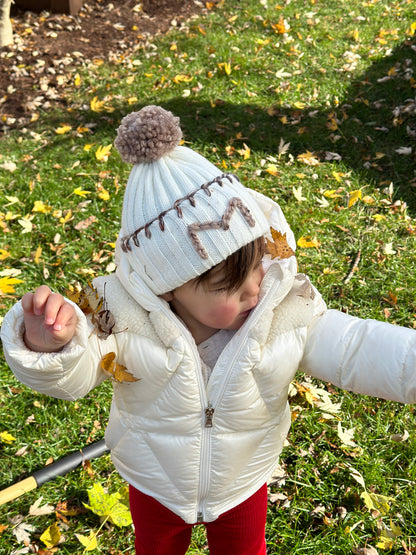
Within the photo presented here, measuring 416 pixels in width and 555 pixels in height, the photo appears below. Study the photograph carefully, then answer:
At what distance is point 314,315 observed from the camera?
1827 millimetres

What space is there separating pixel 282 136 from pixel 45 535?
3.85m

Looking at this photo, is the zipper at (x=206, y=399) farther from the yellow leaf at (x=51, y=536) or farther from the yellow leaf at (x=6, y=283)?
the yellow leaf at (x=6, y=283)

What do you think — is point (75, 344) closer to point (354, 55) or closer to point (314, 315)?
point (314, 315)

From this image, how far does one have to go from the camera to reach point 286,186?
4.52 metres

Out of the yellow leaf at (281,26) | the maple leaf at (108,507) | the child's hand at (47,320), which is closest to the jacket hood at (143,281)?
the child's hand at (47,320)

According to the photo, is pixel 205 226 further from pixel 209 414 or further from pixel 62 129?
pixel 62 129

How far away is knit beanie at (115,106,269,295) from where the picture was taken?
163 cm

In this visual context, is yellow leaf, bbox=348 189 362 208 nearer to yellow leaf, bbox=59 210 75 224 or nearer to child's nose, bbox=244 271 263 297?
yellow leaf, bbox=59 210 75 224

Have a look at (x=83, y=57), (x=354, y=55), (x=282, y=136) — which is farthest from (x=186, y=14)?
(x=282, y=136)

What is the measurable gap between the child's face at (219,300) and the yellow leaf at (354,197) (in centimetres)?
267

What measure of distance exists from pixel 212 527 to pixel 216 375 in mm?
728

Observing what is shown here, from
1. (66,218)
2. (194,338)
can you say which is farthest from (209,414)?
(66,218)

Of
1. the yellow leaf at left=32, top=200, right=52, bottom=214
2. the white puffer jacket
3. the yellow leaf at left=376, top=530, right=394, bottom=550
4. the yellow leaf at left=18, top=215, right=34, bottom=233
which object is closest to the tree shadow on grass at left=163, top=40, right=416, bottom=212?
the yellow leaf at left=32, top=200, right=52, bottom=214

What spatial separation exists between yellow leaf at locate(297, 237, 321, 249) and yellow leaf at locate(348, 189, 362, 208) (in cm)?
53
